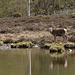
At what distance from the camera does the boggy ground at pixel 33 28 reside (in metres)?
31.2

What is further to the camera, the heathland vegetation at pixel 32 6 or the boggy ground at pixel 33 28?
the heathland vegetation at pixel 32 6

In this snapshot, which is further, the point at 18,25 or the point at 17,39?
the point at 18,25

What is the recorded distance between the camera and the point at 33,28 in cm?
3712

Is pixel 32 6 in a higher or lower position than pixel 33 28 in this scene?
higher

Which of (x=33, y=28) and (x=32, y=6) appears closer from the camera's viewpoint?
(x=33, y=28)

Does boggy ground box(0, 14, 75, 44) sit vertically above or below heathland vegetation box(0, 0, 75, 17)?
below

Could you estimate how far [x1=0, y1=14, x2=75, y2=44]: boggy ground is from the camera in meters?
31.2

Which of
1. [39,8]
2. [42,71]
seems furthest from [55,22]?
[39,8]

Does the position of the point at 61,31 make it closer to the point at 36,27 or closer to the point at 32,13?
the point at 36,27

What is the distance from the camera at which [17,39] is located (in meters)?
31.5

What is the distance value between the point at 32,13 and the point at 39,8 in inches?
219

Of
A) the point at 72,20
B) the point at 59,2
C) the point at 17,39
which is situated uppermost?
the point at 59,2

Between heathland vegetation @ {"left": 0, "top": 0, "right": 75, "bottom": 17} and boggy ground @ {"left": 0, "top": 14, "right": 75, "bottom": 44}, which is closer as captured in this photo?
boggy ground @ {"left": 0, "top": 14, "right": 75, "bottom": 44}

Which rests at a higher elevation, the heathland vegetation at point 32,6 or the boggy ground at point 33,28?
the heathland vegetation at point 32,6
